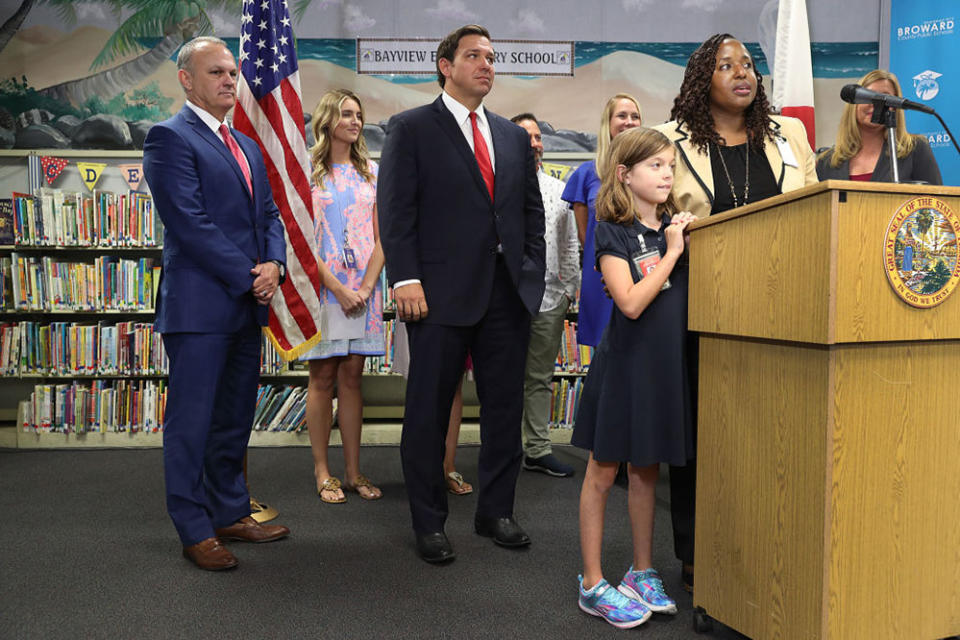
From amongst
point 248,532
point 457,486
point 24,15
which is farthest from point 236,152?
point 24,15

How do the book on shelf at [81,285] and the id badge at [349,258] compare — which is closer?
the id badge at [349,258]

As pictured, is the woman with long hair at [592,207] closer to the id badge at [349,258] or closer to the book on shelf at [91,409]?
the id badge at [349,258]

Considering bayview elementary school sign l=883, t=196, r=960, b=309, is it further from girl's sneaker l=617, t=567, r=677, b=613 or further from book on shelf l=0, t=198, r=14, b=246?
book on shelf l=0, t=198, r=14, b=246

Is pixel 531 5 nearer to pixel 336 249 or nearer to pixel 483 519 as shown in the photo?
pixel 336 249

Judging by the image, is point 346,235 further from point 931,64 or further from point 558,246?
point 931,64

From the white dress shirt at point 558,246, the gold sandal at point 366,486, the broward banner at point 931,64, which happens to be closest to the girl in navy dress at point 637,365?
the gold sandal at point 366,486

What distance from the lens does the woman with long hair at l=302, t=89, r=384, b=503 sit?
323cm

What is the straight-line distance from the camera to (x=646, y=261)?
74.9 inches

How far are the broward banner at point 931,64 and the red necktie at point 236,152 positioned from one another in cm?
404

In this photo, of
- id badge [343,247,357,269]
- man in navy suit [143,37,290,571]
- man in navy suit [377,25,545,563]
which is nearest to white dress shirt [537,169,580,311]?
id badge [343,247,357,269]

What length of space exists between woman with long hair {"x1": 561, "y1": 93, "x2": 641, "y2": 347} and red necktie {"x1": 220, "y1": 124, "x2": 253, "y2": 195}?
1584 mm

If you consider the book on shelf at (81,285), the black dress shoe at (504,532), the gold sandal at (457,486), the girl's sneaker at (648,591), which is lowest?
the gold sandal at (457,486)

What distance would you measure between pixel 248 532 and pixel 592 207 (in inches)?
81.3

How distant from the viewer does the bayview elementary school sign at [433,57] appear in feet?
16.7
